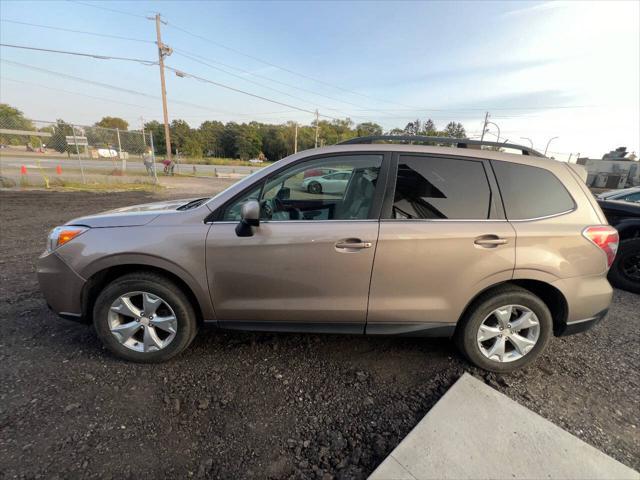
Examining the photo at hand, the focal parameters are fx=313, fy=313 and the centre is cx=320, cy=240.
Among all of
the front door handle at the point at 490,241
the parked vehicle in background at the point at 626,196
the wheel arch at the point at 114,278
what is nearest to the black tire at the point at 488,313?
the front door handle at the point at 490,241

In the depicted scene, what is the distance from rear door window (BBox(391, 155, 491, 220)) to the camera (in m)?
2.33

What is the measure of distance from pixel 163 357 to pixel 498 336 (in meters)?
2.67

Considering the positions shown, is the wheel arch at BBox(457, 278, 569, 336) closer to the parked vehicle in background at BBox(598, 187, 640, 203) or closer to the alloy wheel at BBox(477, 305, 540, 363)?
the alloy wheel at BBox(477, 305, 540, 363)

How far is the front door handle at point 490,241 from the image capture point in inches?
89.2

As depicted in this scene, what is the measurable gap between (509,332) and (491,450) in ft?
3.14

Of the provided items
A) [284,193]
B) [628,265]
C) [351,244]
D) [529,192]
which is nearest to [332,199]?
[284,193]

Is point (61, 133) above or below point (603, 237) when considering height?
above

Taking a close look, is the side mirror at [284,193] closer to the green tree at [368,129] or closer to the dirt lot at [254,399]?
the dirt lot at [254,399]

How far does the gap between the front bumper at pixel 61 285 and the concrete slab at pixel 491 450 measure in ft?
7.99

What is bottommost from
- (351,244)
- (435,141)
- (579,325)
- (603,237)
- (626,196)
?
(579,325)

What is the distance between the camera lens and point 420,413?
2.13m

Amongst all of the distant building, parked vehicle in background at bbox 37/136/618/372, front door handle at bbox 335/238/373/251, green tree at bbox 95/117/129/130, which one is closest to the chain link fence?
parked vehicle in background at bbox 37/136/618/372

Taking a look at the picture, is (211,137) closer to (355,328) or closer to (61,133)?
(61,133)

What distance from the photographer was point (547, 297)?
253 cm
